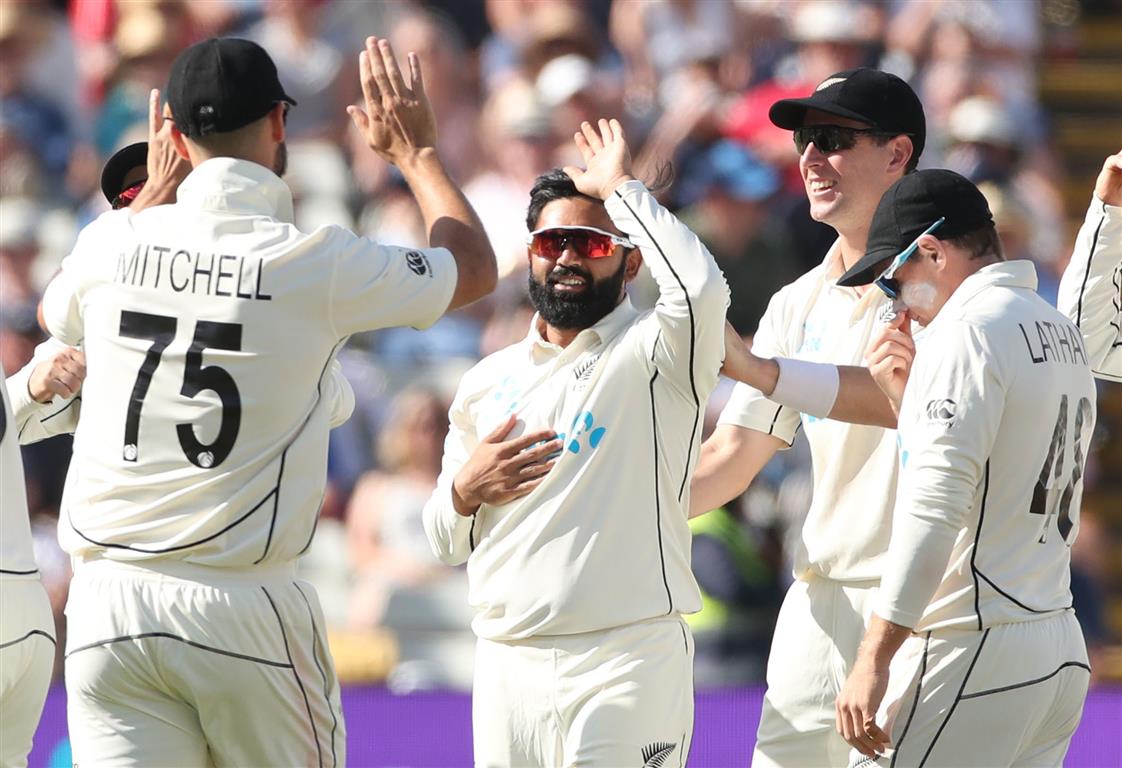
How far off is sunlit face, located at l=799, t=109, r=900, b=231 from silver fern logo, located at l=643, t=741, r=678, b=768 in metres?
1.60

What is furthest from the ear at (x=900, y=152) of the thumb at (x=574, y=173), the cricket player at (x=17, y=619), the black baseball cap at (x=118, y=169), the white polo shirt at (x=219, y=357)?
the cricket player at (x=17, y=619)

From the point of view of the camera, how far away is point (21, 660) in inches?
170

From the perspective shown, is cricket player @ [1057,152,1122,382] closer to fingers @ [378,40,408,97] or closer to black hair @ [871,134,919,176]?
black hair @ [871,134,919,176]

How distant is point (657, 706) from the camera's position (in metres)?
4.43

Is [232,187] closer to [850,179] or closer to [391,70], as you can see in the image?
[391,70]

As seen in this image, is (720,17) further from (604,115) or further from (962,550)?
(962,550)

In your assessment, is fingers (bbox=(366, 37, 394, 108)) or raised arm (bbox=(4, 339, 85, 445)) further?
raised arm (bbox=(4, 339, 85, 445))

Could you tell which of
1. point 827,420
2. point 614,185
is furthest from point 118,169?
point 827,420

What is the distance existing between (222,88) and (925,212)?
67.5 inches

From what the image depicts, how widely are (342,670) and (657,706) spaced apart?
15.1 ft

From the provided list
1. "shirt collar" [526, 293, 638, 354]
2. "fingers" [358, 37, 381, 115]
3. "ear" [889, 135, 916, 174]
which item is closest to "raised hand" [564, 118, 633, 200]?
"shirt collar" [526, 293, 638, 354]

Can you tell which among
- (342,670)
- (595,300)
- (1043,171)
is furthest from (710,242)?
(595,300)

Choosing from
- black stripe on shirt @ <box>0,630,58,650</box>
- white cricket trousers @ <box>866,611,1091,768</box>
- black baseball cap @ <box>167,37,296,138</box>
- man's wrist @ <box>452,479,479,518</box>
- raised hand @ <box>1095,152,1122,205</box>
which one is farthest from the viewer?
raised hand @ <box>1095,152,1122,205</box>

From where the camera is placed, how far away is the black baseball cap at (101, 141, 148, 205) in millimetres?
4984
